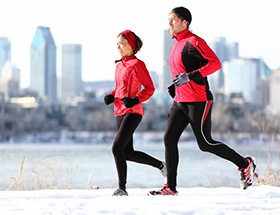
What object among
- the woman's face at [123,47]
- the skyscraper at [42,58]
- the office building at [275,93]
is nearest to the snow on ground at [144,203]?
the woman's face at [123,47]

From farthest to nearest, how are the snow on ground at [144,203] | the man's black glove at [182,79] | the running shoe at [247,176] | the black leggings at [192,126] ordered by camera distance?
the running shoe at [247,176]
the black leggings at [192,126]
the man's black glove at [182,79]
the snow on ground at [144,203]

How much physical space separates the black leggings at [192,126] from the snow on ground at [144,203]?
0.27 metres

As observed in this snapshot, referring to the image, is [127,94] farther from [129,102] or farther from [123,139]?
[123,139]

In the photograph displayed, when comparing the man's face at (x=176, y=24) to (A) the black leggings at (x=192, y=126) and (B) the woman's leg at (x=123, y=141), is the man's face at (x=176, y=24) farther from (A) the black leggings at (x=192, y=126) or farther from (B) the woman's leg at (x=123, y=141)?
(B) the woman's leg at (x=123, y=141)

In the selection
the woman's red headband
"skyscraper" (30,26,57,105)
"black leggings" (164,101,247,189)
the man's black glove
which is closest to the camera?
the man's black glove

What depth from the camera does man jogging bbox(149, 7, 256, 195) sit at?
384 cm

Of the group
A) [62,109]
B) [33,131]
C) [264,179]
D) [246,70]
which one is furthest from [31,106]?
[264,179]

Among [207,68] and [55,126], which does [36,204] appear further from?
[55,126]

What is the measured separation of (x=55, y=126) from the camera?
90.4m

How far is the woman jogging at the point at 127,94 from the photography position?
395 cm

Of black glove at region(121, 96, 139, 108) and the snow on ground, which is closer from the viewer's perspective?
the snow on ground

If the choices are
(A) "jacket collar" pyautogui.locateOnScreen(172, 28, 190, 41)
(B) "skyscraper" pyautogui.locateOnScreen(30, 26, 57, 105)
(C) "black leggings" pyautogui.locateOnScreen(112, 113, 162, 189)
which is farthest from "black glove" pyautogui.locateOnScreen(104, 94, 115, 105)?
(B) "skyscraper" pyautogui.locateOnScreen(30, 26, 57, 105)

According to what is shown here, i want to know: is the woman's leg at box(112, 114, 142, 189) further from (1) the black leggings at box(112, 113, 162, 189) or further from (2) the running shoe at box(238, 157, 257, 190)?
(2) the running shoe at box(238, 157, 257, 190)

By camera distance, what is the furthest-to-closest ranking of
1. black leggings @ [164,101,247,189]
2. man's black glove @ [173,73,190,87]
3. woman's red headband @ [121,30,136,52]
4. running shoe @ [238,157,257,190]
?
1. running shoe @ [238,157,257,190]
2. woman's red headband @ [121,30,136,52]
3. black leggings @ [164,101,247,189]
4. man's black glove @ [173,73,190,87]
